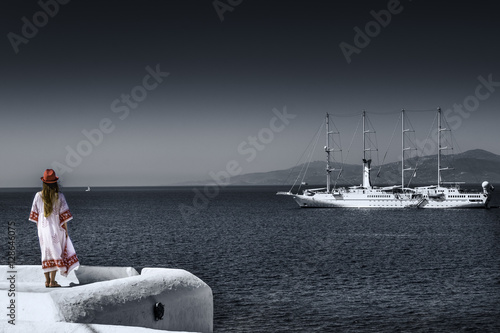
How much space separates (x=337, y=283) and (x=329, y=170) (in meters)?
100

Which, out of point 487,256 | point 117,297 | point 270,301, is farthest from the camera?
point 487,256

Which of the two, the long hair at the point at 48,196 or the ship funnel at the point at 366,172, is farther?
the ship funnel at the point at 366,172

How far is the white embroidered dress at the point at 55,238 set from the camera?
8641 millimetres

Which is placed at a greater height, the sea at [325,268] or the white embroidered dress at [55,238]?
the white embroidered dress at [55,238]

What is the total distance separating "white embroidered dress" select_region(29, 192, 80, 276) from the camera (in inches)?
340

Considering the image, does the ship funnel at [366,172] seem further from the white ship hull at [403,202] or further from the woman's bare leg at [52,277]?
the woman's bare leg at [52,277]

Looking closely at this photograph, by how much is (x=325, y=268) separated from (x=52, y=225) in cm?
3408

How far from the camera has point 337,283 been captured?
113ft

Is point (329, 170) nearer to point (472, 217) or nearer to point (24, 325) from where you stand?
point (472, 217)

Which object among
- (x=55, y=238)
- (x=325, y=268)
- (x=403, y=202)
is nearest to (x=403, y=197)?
(x=403, y=202)

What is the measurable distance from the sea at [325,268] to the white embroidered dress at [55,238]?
1112cm

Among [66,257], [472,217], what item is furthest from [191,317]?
[472,217]

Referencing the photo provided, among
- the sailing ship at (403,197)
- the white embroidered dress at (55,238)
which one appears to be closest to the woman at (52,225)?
the white embroidered dress at (55,238)

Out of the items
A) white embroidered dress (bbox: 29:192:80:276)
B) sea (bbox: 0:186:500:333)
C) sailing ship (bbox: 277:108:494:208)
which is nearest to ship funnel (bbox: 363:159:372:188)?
sailing ship (bbox: 277:108:494:208)
